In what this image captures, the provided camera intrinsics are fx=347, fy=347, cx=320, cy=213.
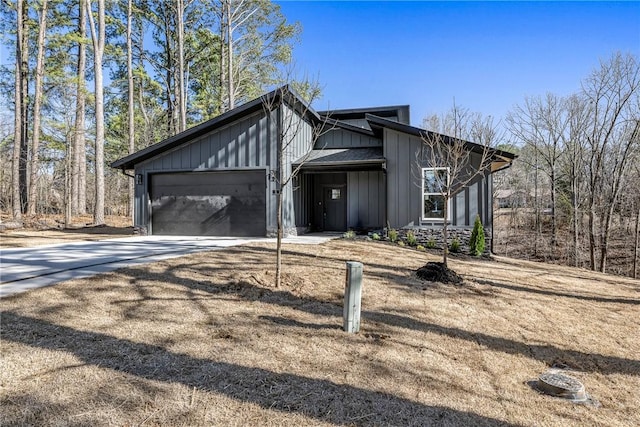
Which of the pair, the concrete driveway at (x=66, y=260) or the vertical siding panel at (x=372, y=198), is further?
the vertical siding panel at (x=372, y=198)

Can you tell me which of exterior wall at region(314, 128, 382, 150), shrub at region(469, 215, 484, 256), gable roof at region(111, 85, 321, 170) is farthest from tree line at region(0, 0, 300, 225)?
shrub at region(469, 215, 484, 256)

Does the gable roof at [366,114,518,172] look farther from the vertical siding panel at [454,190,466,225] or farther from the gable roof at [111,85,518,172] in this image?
the vertical siding panel at [454,190,466,225]

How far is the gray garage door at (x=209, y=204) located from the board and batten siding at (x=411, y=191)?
419 centimetres

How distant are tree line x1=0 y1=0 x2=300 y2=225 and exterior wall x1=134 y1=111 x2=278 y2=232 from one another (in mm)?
4920

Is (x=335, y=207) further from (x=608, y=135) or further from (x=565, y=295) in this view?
(x=608, y=135)

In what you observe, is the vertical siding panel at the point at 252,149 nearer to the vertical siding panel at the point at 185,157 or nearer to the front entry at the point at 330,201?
the vertical siding panel at the point at 185,157

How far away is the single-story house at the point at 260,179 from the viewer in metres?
10.9

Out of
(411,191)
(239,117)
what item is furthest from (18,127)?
(411,191)

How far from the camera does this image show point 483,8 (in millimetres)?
11156

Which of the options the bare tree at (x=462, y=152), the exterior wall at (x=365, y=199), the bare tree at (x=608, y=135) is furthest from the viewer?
the bare tree at (x=608, y=135)

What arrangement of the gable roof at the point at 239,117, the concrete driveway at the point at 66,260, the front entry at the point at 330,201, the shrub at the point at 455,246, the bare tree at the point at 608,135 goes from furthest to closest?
the bare tree at the point at 608,135 < the front entry at the point at 330,201 < the gable roof at the point at 239,117 < the shrub at the point at 455,246 < the concrete driveway at the point at 66,260

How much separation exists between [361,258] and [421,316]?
3.27 m

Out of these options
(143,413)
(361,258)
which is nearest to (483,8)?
(361,258)

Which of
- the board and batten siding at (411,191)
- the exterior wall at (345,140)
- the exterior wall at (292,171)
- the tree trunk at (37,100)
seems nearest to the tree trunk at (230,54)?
the exterior wall at (292,171)
